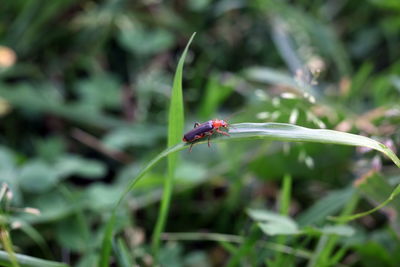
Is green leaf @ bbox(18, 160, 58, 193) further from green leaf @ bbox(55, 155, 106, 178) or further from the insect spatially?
the insect

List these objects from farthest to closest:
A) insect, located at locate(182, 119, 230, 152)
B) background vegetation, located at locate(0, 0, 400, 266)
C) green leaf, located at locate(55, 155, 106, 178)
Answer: green leaf, located at locate(55, 155, 106, 178)
background vegetation, located at locate(0, 0, 400, 266)
insect, located at locate(182, 119, 230, 152)

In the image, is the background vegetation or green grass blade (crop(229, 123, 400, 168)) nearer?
green grass blade (crop(229, 123, 400, 168))

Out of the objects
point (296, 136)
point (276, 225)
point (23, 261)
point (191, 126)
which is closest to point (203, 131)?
point (296, 136)

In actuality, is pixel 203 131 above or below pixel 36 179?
below

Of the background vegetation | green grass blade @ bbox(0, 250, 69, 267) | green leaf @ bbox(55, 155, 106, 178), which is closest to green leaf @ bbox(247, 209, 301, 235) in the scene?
the background vegetation

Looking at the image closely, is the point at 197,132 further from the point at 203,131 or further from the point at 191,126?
the point at 191,126

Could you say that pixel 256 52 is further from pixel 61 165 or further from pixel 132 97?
pixel 61 165

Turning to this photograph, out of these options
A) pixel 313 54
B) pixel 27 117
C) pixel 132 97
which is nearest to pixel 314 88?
pixel 313 54

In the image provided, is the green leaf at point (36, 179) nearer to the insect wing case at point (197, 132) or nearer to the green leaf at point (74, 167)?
the green leaf at point (74, 167)
